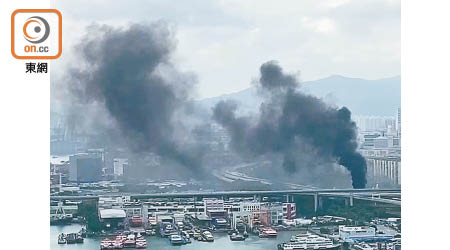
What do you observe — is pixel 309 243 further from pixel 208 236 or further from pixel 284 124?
pixel 284 124

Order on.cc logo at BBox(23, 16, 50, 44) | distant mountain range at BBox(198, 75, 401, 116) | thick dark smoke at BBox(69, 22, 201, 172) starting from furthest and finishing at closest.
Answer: distant mountain range at BBox(198, 75, 401, 116) → thick dark smoke at BBox(69, 22, 201, 172) → on.cc logo at BBox(23, 16, 50, 44)

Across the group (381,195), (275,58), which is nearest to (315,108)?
(275,58)

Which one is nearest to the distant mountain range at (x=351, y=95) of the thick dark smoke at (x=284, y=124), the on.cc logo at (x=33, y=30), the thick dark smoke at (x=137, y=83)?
the thick dark smoke at (x=284, y=124)

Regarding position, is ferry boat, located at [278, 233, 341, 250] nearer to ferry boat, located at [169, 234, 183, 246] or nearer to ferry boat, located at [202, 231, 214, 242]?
ferry boat, located at [202, 231, 214, 242]

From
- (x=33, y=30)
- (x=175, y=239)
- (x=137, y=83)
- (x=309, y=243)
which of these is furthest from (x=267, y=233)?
(x=33, y=30)

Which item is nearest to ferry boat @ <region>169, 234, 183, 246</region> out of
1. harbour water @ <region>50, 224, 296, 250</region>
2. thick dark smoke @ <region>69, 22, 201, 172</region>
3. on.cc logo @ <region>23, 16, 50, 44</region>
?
harbour water @ <region>50, 224, 296, 250</region>

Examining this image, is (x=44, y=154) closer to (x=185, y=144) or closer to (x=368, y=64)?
(x=185, y=144)

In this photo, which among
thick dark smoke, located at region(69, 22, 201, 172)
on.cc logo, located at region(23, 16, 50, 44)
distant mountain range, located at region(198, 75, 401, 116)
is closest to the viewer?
on.cc logo, located at region(23, 16, 50, 44)
